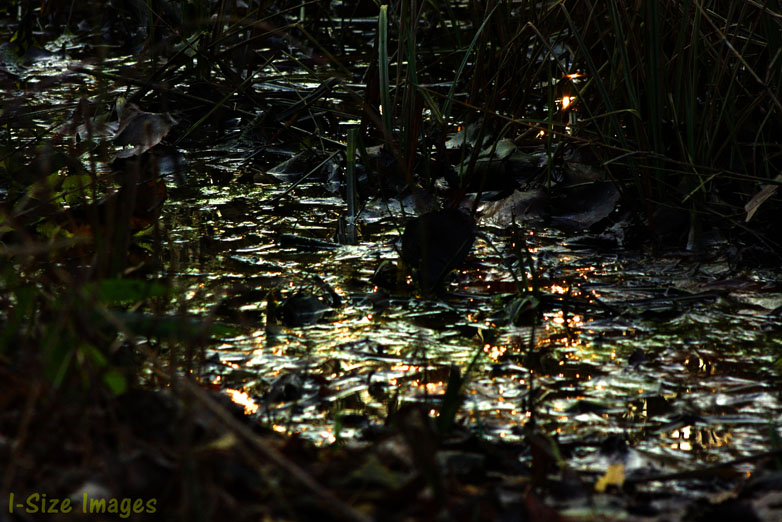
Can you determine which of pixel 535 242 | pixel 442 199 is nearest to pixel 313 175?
pixel 442 199

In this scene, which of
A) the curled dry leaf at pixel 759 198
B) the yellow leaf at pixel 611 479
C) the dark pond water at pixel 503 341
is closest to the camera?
the yellow leaf at pixel 611 479

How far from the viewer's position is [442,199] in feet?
7.82

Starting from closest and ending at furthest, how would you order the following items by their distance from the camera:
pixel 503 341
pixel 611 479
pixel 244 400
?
pixel 611 479, pixel 244 400, pixel 503 341

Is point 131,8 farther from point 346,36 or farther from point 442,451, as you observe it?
point 442,451

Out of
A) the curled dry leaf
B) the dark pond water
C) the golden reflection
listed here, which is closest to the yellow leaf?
the dark pond water

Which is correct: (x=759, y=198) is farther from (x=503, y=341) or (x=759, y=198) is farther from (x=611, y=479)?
(x=611, y=479)

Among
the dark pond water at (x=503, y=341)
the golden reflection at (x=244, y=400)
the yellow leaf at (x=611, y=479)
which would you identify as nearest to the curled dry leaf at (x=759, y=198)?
the dark pond water at (x=503, y=341)

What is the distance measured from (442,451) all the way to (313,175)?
1498 millimetres

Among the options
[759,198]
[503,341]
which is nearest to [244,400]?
[503,341]

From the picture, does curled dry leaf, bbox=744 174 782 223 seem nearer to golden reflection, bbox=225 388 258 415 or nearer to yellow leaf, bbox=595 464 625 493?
yellow leaf, bbox=595 464 625 493

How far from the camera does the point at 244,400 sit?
4.71 ft

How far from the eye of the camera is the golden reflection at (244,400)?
1399 mm

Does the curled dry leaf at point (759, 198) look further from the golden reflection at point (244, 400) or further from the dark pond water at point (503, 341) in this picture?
the golden reflection at point (244, 400)

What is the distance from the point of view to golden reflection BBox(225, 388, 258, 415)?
1399mm
